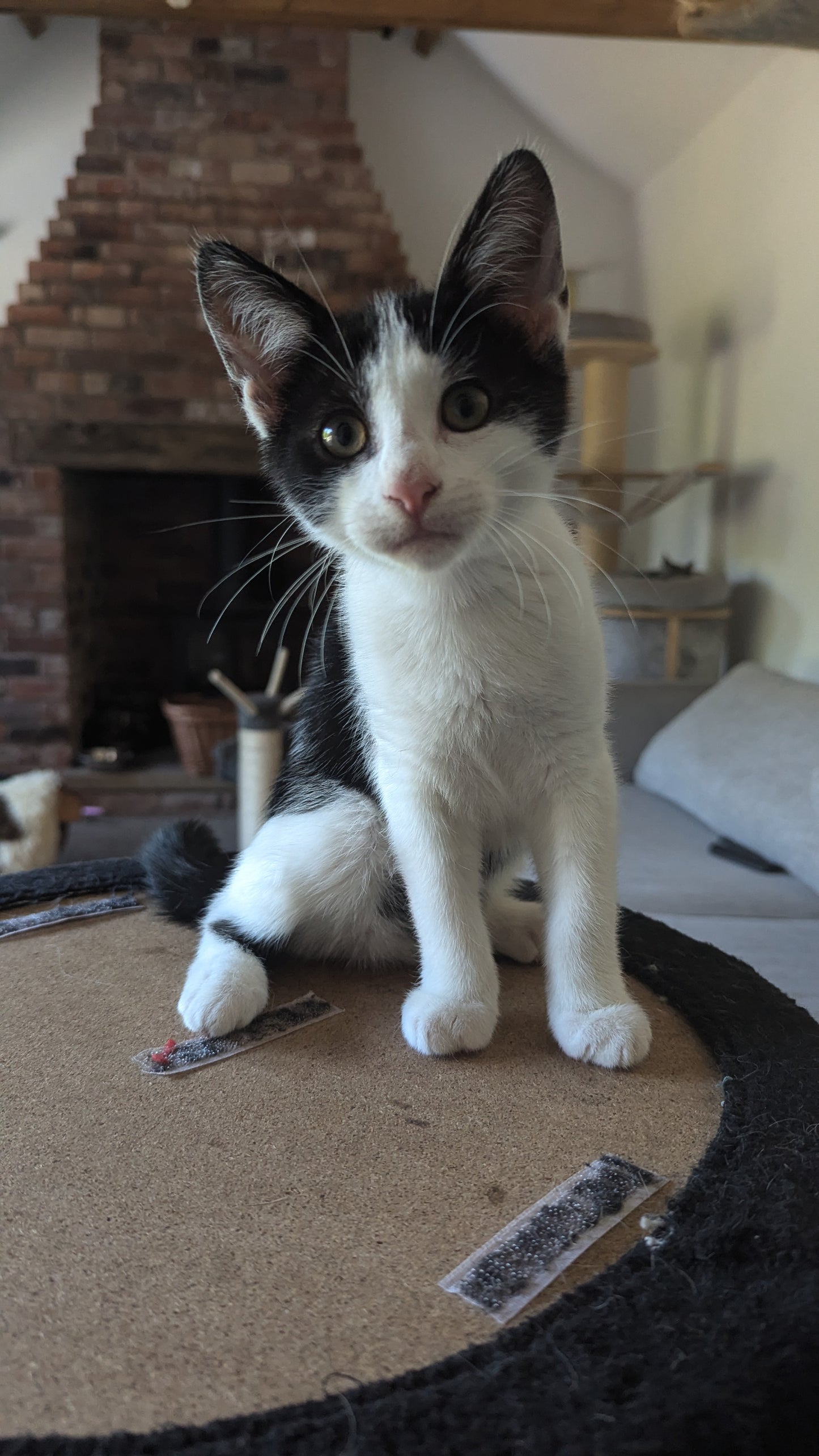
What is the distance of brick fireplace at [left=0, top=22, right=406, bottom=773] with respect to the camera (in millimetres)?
2789

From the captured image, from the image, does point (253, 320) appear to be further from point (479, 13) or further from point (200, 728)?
point (200, 728)

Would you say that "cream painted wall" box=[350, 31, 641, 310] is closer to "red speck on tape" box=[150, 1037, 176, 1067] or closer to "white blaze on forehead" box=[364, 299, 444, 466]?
"white blaze on forehead" box=[364, 299, 444, 466]

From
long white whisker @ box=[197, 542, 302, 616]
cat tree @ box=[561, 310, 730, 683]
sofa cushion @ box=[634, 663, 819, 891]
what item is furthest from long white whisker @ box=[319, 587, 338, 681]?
cat tree @ box=[561, 310, 730, 683]

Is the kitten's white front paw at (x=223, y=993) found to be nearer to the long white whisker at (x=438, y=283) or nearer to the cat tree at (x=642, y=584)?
the long white whisker at (x=438, y=283)

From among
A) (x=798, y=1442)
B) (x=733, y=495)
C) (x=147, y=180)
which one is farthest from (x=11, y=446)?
(x=798, y=1442)

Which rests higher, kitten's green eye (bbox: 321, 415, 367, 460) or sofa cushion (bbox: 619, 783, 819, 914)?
kitten's green eye (bbox: 321, 415, 367, 460)

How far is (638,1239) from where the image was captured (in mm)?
582

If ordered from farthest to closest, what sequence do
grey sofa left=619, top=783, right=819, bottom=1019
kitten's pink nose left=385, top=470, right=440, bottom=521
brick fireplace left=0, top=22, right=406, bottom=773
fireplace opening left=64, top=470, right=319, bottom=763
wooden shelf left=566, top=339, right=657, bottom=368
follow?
fireplace opening left=64, top=470, right=319, bottom=763 < brick fireplace left=0, top=22, right=406, bottom=773 < wooden shelf left=566, top=339, right=657, bottom=368 < grey sofa left=619, top=783, right=819, bottom=1019 < kitten's pink nose left=385, top=470, right=440, bottom=521

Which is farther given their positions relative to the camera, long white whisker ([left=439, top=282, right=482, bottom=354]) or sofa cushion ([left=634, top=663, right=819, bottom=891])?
sofa cushion ([left=634, top=663, right=819, bottom=891])

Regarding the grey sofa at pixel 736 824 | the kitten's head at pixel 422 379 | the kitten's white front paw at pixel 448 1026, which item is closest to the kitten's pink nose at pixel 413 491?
A: the kitten's head at pixel 422 379

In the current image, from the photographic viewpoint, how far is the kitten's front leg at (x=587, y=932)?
29.9 inches

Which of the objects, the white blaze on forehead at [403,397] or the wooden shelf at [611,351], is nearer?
the white blaze on forehead at [403,397]

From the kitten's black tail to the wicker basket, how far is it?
71.8 inches

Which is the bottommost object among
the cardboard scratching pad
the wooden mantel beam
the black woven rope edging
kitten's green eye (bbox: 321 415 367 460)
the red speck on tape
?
the cardboard scratching pad
